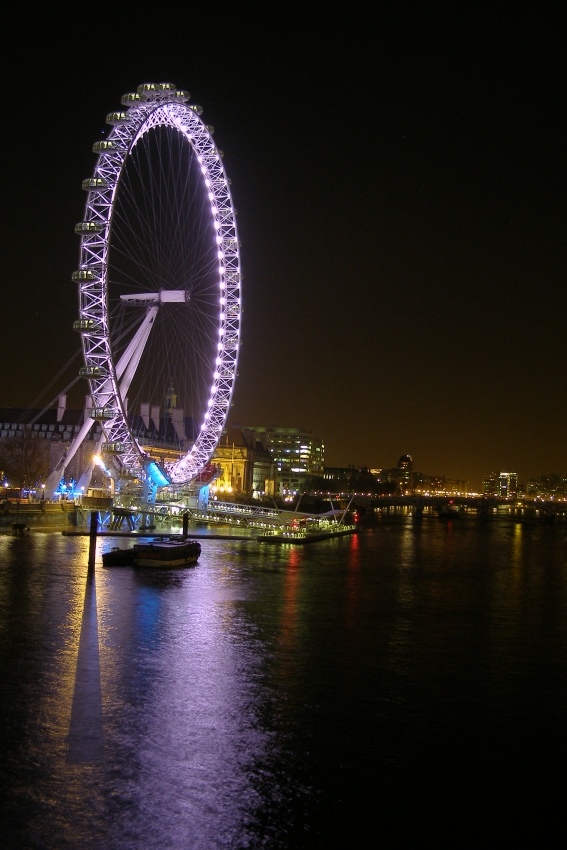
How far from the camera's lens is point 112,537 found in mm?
42125

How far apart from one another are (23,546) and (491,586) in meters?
17.3

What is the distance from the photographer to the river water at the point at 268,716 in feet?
32.3

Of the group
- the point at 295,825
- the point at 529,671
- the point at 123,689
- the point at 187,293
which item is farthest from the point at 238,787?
the point at 187,293

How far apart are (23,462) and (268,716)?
51047mm

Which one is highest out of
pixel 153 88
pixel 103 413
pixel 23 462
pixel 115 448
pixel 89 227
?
pixel 153 88

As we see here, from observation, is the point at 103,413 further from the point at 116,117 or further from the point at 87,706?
the point at 87,706

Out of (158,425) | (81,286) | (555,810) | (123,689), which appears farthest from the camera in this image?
(158,425)

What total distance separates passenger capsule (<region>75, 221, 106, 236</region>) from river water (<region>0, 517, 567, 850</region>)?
13.8 meters

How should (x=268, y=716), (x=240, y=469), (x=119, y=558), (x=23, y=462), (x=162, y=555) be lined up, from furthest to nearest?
(x=240, y=469) → (x=23, y=462) → (x=162, y=555) → (x=119, y=558) → (x=268, y=716)

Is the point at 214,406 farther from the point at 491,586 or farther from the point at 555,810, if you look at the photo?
the point at 555,810

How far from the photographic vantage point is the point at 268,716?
13.5 metres

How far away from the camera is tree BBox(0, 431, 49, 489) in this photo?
60694 millimetres

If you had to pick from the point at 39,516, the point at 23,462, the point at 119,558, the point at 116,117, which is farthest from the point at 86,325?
the point at 23,462

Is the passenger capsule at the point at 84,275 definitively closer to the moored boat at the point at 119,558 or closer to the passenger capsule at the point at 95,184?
the passenger capsule at the point at 95,184
